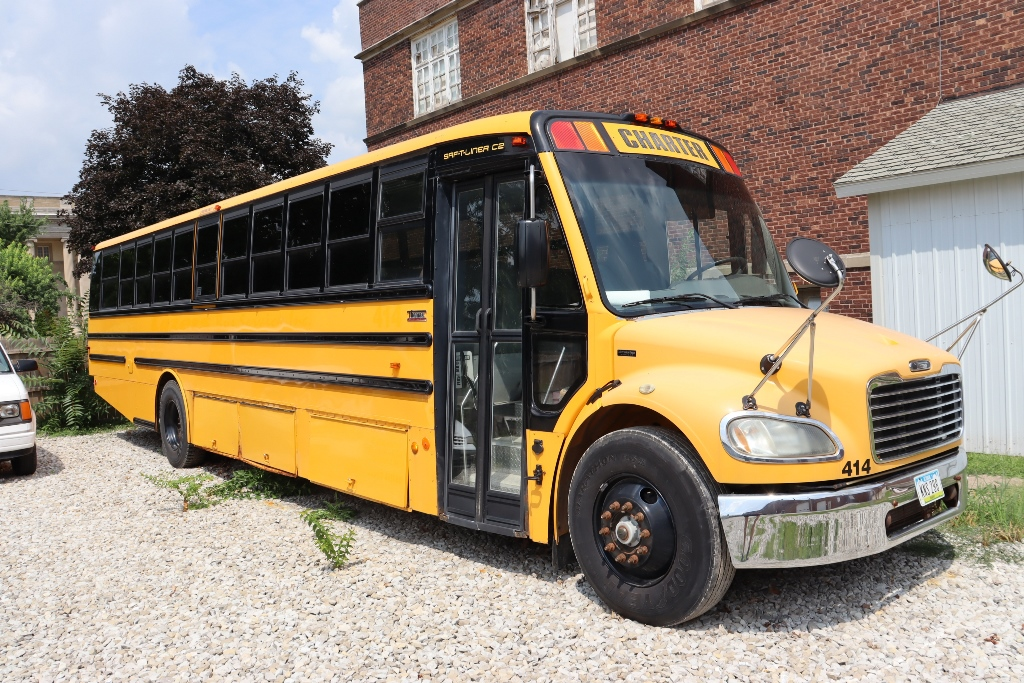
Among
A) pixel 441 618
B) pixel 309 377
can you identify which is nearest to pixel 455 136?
pixel 309 377

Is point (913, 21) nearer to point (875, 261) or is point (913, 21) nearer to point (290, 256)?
point (875, 261)

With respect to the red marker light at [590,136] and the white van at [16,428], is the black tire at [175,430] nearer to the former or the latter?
the white van at [16,428]

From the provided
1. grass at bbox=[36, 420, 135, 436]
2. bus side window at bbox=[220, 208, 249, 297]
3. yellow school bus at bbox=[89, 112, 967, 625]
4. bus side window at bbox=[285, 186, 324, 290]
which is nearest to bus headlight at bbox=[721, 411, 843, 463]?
yellow school bus at bbox=[89, 112, 967, 625]

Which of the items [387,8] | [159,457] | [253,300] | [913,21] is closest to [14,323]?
[159,457]

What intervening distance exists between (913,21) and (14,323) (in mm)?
15004

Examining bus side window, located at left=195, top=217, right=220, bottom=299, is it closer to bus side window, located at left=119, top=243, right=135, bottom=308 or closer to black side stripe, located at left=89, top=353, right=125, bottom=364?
bus side window, located at left=119, top=243, right=135, bottom=308

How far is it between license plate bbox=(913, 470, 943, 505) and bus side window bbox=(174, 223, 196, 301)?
7983 mm

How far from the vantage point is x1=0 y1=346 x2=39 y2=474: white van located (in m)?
9.53

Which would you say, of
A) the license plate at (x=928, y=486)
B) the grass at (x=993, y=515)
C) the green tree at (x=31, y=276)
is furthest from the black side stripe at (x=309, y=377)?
the green tree at (x=31, y=276)

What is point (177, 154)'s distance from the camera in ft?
72.7

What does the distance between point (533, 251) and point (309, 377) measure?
3.25m

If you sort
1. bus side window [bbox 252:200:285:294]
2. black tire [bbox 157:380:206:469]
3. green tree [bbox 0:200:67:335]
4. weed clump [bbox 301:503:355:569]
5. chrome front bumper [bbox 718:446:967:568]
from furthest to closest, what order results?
green tree [bbox 0:200:67:335] < black tire [bbox 157:380:206:469] < bus side window [bbox 252:200:285:294] < weed clump [bbox 301:503:355:569] < chrome front bumper [bbox 718:446:967:568]

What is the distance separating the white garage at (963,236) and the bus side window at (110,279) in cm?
969

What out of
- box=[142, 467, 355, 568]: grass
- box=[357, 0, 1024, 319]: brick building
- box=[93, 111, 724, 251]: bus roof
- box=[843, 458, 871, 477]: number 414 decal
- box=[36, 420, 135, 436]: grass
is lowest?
box=[142, 467, 355, 568]: grass
